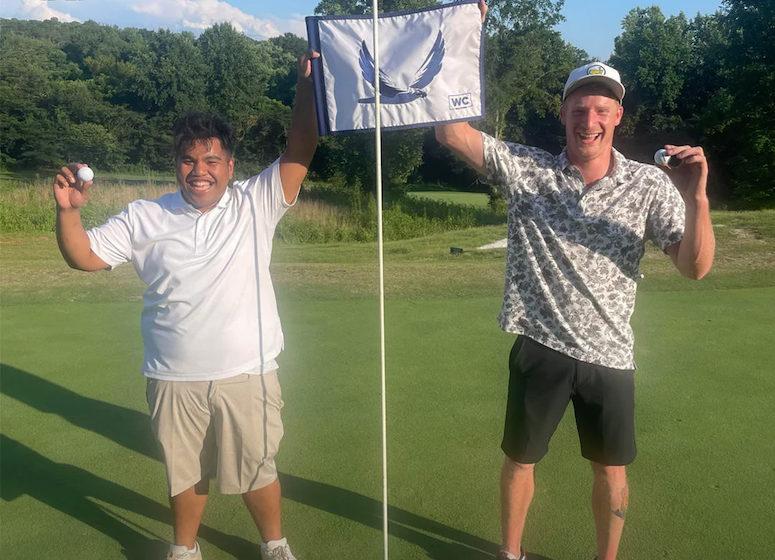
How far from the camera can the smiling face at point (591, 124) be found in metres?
2.11

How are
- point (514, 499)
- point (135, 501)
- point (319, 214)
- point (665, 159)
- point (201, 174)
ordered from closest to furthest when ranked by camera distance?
point (665, 159), point (201, 174), point (514, 499), point (135, 501), point (319, 214)

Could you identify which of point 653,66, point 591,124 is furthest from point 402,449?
point 653,66

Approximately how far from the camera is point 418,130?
2292 centimetres

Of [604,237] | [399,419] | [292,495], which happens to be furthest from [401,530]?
[604,237]

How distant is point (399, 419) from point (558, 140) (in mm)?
29838

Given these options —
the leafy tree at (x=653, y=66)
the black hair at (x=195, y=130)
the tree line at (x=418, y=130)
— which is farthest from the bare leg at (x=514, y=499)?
the leafy tree at (x=653, y=66)

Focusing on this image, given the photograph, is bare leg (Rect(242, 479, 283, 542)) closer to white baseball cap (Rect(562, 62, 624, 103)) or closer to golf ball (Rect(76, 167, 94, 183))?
golf ball (Rect(76, 167, 94, 183))

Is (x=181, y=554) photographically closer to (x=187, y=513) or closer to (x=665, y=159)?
(x=187, y=513)

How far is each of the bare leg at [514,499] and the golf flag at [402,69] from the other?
3.79 feet

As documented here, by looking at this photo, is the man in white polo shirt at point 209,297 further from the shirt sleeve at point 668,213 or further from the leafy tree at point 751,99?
the leafy tree at point 751,99

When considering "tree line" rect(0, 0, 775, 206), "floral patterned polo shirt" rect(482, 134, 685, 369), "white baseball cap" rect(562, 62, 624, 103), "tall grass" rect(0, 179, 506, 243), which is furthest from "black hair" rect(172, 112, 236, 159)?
"tree line" rect(0, 0, 775, 206)

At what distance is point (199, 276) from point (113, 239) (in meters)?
0.30

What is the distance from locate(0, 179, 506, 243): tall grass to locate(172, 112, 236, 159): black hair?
12.5 m

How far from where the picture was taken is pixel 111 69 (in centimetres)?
3538
